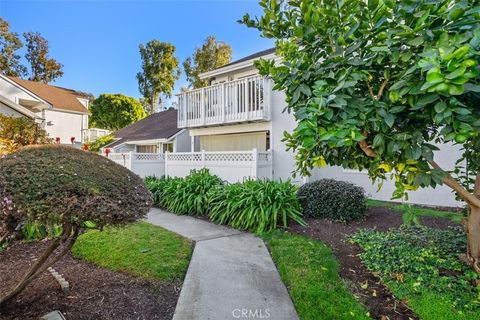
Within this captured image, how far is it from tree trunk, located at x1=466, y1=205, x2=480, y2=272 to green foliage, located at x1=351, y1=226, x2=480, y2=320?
16 centimetres

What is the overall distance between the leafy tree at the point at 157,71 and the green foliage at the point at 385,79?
28.7 metres

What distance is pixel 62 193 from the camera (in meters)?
2.37

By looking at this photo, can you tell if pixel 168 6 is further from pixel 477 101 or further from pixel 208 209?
pixel 477 101

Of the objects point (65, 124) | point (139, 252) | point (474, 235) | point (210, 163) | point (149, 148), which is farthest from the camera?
point (65, 124)

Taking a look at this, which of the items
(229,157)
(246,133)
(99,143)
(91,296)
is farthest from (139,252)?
(99,143)

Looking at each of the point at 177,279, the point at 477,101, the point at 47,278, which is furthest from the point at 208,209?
the point at 477,101

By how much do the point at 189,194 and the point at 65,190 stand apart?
18.1 feet

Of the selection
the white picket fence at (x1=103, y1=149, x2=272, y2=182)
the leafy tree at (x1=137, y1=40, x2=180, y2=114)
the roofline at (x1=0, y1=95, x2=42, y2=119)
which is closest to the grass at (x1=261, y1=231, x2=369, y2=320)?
the white picket fence at (x1=103, y1=149, x2=272, y2=182)

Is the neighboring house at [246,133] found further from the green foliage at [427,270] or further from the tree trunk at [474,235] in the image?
the tree trunk at [474,235]

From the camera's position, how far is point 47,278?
3471 millimetres

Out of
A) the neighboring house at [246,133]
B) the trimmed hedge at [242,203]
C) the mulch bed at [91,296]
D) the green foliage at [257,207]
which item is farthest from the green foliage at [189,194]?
the mulch bed at [91,296]

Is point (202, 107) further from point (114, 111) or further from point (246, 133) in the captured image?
point (114, 111)

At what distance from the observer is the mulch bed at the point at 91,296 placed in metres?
2.78

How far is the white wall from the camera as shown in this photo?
20.1 metres
